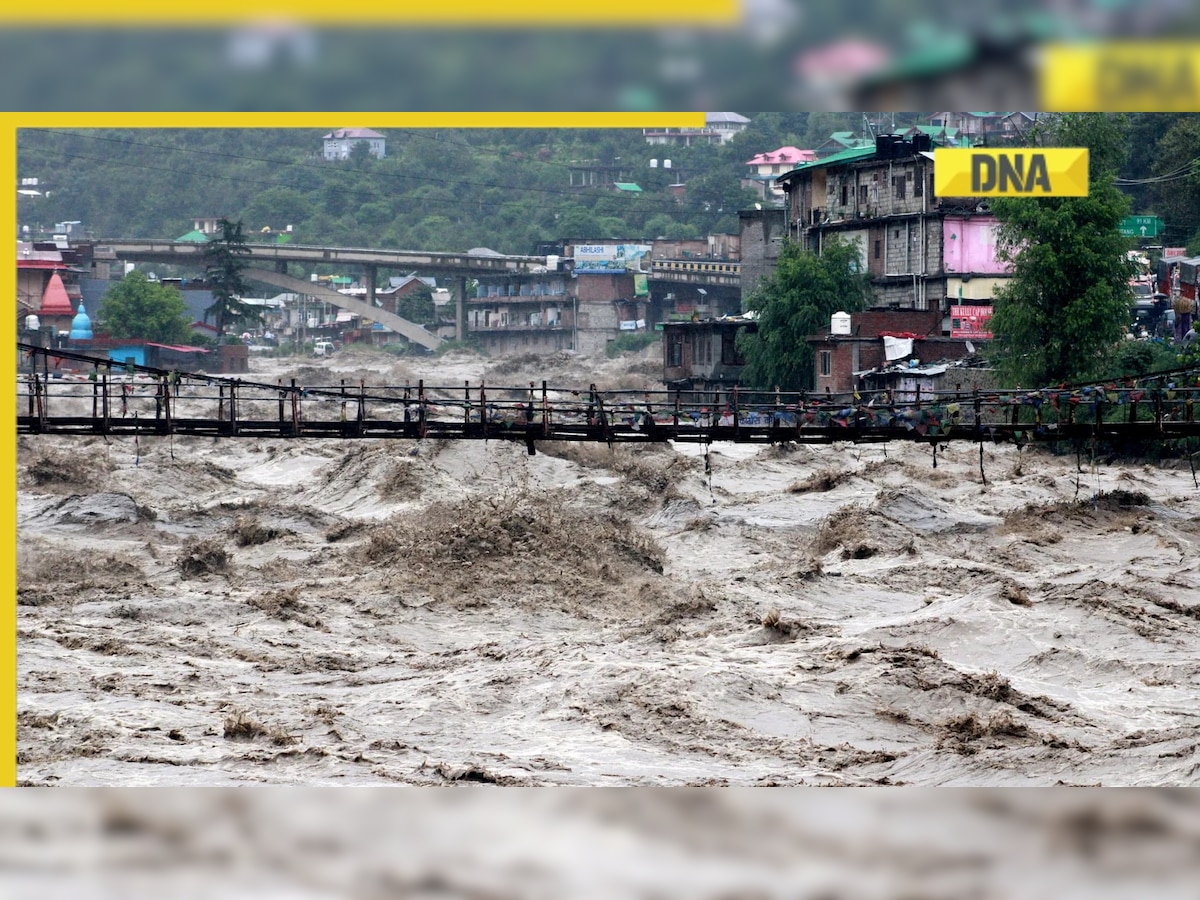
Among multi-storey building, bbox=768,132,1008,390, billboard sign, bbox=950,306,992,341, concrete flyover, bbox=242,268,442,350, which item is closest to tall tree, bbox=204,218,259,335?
concrete flyover, bbox=242,268,442,350

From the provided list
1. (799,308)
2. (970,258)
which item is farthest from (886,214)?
(799,308)

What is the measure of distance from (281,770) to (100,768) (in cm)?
143

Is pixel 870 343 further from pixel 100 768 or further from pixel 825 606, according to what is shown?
pixel 100 768

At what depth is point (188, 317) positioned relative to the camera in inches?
2475

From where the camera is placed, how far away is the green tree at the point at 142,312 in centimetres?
5784

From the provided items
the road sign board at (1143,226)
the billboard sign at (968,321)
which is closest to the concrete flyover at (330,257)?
the billboard sign at (968,321)

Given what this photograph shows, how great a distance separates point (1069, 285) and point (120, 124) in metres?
29.7

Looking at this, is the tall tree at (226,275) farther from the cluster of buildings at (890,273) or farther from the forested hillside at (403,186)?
the cluster of buildings at (890,273)

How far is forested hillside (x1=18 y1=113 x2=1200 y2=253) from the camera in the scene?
84.4 meters

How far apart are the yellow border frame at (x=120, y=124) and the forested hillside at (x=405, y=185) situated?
2868 inches

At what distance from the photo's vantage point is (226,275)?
64.6m

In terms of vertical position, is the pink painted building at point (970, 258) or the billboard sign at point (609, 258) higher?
the billboard sign at point (609, 258)

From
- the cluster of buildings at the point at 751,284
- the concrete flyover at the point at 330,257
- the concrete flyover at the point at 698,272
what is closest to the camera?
the cluster of buildings at the point at 751,284

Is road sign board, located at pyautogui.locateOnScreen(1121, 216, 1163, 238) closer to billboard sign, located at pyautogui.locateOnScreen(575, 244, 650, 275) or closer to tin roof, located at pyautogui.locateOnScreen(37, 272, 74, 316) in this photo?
billboard sign, located at pyautogui.locateOnScreen(575, 244, 650, 275)
